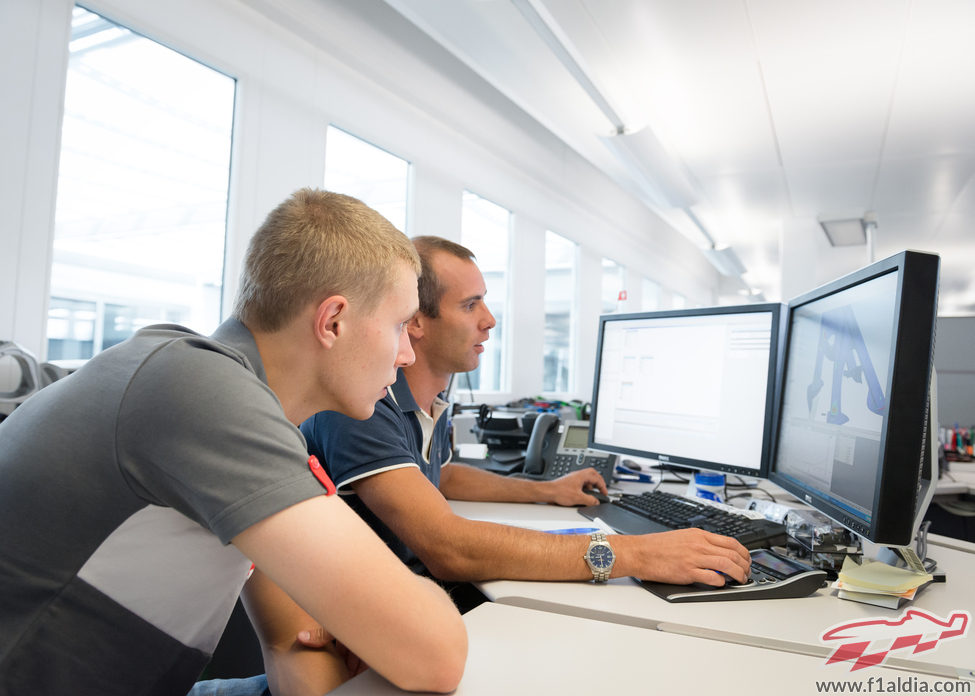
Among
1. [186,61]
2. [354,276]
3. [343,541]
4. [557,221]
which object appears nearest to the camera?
[343,541]

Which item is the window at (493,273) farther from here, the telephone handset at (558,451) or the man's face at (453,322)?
the man's face at (453,322)

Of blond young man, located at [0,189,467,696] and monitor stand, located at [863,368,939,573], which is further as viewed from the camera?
monitor stand, located at [863,368,939,573]

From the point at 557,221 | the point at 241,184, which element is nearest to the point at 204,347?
the point at 241,184

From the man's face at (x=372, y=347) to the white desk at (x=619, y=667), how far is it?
1.15ft

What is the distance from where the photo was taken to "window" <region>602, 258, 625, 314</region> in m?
6.88

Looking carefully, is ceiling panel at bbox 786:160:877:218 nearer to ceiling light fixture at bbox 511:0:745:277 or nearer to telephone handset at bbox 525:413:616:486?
ceiling light fixture at bbox 511:0:745:277

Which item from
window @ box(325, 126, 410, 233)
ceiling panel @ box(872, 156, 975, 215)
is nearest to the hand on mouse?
window @ box(325, 126, 410, 233)

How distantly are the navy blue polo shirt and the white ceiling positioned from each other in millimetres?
2198

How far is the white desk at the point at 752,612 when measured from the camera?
2.51 feet

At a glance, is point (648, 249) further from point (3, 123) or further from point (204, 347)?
point (204, 347)

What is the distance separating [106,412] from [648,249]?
787cm

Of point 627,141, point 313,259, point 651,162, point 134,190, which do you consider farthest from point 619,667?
point 651,162

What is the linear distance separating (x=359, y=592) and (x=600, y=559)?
49cm

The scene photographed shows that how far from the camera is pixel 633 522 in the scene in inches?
51.9
